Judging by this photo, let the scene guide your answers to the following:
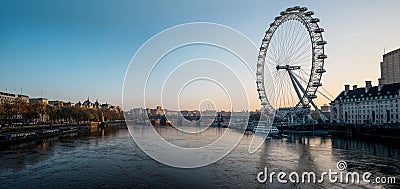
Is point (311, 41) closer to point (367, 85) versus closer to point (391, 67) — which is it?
point (367, 85)

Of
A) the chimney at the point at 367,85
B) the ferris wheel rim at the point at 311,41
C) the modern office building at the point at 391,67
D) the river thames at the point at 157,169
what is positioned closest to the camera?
the river thames at the point at 157,169

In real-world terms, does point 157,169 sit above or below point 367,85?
below

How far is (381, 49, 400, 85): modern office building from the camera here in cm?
4963

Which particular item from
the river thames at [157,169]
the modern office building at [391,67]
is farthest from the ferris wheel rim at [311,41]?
the modern office building at [391,67]

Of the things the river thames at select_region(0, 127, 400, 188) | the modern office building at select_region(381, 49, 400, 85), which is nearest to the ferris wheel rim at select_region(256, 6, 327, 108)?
the river thames at select_region(0, 127, 400, 188)

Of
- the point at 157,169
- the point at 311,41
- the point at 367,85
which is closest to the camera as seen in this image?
the point at 157,169

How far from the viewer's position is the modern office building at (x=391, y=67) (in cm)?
4963

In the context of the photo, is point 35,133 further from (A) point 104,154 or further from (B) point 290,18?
(B) point 290,18

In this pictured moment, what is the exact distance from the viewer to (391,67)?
169ft

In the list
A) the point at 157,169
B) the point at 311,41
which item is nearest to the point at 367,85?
the point at 311,41

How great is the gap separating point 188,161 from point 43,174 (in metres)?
5.92

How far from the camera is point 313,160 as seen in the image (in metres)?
14.0

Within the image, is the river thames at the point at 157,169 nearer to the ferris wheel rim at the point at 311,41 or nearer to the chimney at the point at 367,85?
the ferris wheel rim at the point at 311,41

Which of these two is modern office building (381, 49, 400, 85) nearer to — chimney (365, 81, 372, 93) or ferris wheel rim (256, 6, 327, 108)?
chimney (365, 81, 372, 93)
